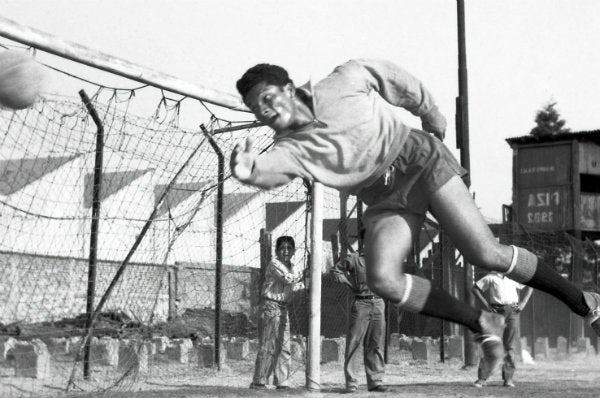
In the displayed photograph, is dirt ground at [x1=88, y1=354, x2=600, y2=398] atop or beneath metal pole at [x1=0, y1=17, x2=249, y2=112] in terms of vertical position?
beneath

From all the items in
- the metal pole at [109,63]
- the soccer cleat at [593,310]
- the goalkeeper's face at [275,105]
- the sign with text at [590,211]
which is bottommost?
the soccer cleat at [593,310]

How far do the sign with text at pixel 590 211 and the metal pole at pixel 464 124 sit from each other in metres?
16.3

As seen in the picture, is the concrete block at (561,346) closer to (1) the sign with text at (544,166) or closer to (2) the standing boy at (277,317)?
(2) the standing boy at (277,317)

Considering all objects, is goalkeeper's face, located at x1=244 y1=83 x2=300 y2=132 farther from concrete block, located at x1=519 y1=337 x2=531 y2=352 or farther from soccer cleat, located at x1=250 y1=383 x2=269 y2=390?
concrete block, located at x1=519 y1=337 x2=531 y2=352

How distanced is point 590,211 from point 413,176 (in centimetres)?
2786

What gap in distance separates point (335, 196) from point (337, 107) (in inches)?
350

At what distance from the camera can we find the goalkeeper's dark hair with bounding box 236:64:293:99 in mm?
5301

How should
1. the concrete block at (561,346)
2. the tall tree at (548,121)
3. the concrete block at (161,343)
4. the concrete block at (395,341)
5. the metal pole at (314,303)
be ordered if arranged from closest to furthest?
1. the metal pole at (314,303)
2. the concrete block at (161,343)
3. the concrete block at (395,341)
4. the concrete block at (561,346)
5. the tall tree at (548,121)

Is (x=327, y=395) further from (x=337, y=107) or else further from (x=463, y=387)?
(x=337, y=107)

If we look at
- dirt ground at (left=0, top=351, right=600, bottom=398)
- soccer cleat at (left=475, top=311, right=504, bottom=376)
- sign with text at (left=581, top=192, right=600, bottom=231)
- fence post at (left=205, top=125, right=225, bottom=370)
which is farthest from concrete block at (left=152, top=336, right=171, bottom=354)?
sign with text at (left=581, top=192, right=600, bottom=231)

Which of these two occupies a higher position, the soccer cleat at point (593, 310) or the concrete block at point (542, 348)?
the soccer cleat at point (593, 310)

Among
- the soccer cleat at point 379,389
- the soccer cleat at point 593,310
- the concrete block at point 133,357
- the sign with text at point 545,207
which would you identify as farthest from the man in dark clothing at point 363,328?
the sign with text at point 545,207

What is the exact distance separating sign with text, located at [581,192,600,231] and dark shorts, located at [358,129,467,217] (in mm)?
27238

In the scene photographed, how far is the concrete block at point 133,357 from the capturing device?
10516 mm
